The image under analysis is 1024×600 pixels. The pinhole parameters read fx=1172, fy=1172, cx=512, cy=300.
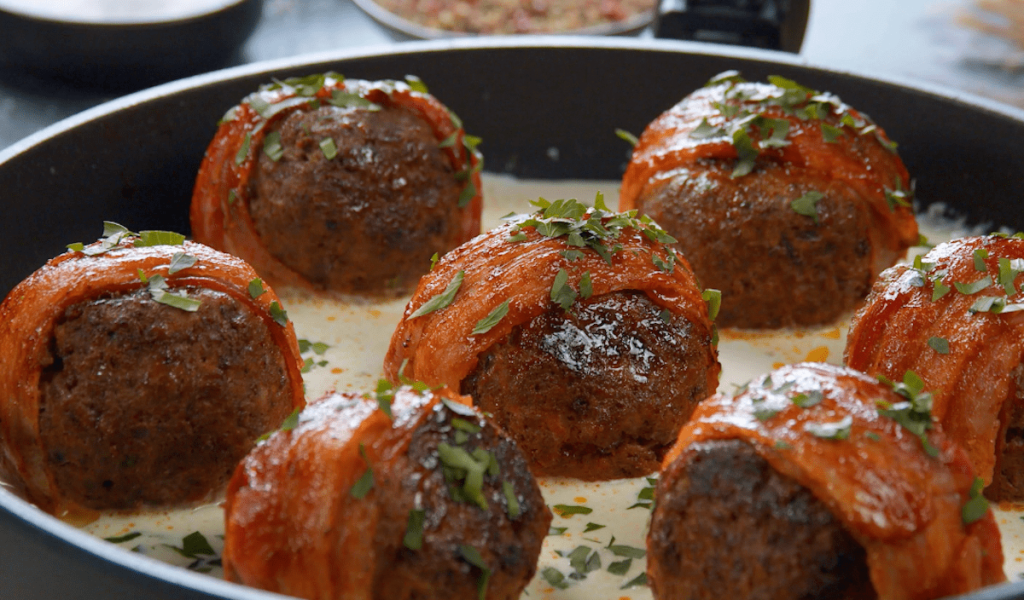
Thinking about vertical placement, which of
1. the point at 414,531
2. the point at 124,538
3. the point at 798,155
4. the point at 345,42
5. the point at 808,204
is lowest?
the point at 124,538

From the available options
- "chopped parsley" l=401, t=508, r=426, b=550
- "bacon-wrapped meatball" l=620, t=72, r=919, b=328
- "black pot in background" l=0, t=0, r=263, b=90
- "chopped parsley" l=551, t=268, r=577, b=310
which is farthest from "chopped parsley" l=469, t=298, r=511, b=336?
"black pot in background" l=0, t=0, r=263, b=90

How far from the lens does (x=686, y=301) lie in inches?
119

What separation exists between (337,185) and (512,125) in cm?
131

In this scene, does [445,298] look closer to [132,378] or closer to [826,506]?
[132,378]

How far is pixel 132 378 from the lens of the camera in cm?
275

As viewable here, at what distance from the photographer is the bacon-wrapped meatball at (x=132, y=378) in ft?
9.04

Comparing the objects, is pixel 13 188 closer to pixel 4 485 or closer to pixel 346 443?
pixel 4 485

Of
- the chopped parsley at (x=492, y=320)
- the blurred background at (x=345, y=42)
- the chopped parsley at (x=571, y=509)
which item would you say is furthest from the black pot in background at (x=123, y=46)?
the chopped parsley at (x=571, y=509)

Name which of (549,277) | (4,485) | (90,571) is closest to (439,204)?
(549,277)

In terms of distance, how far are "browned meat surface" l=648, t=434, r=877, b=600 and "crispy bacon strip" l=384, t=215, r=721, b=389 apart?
67cm

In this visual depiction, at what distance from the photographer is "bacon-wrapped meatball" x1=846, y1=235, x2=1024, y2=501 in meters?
2.86

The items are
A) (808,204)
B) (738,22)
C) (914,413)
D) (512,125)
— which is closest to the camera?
(914,413)

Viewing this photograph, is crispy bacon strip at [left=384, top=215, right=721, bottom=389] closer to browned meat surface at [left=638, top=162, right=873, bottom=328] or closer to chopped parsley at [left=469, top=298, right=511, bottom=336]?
chopped parsley at [left=469, top=298, right=511, bottom=336]

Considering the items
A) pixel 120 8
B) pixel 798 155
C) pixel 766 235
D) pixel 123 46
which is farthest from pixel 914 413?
pixel 120 8
